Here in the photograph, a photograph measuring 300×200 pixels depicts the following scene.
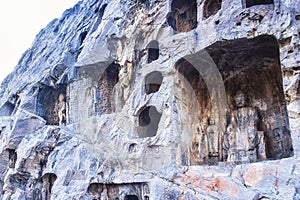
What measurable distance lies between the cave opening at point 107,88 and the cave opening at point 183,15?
9.47ft

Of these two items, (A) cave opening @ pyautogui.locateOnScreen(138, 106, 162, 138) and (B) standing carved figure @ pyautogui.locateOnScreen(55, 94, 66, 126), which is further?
(B) standing carved figure @ pyautogui.locateOnScreen(55, 94, 66, 126)

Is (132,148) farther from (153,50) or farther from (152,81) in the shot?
(153,50)

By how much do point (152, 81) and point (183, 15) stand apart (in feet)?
9.00

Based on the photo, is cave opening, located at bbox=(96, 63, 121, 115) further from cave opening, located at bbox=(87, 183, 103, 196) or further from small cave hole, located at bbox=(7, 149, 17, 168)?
small cave hole, located at bbox=(7, 149, 17, 168)

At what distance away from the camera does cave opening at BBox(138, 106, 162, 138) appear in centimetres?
1020

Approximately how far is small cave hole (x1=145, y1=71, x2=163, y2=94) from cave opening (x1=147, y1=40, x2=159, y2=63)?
0.59 m

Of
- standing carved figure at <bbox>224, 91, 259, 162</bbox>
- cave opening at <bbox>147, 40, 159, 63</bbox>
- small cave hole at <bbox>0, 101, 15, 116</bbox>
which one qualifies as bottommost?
standing carved figure at <bbox>224, 91, 259, 162</bbox>

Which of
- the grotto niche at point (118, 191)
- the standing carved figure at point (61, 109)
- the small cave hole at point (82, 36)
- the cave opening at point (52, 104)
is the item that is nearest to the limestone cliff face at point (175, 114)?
the grotto niche at point (118, 191)

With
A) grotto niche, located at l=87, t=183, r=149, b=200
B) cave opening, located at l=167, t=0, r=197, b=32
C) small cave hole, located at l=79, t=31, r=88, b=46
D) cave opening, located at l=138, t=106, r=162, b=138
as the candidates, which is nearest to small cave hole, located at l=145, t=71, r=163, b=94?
cave opening, located at l=138, t=106, r=162, b=138

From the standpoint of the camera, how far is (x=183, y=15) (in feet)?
37.1

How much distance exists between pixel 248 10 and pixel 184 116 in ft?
11.7

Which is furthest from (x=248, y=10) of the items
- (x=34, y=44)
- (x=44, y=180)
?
(x=34, y=44)

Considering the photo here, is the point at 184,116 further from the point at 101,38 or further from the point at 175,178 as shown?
the point at 101,38

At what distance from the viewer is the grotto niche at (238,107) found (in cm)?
895
